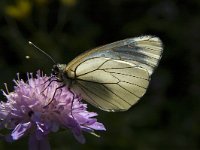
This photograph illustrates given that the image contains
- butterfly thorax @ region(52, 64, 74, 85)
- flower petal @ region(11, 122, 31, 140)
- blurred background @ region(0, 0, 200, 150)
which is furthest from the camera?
blurred background @ region(0, 0, 200, 150)

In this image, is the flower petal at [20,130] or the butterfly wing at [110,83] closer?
the flower petal at [20,130]

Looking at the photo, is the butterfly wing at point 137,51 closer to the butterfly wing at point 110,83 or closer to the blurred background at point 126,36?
the butterfly wing at point 110,83

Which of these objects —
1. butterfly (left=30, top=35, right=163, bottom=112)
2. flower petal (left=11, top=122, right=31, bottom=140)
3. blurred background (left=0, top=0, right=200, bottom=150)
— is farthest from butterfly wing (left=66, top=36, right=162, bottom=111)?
blurred background (left=0, top=0, right=200, bottom=150)

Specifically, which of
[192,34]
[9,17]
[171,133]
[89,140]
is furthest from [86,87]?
[192,34]

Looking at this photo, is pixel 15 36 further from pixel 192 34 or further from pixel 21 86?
pixel 21 86

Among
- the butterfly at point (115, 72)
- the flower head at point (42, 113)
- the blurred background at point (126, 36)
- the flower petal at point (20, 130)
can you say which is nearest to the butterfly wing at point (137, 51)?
the butterfly at point (115, 72)

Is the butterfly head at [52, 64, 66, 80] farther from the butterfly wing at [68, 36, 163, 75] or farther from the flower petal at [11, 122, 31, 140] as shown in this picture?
the flower petal at [11, 122, 31, 140]
